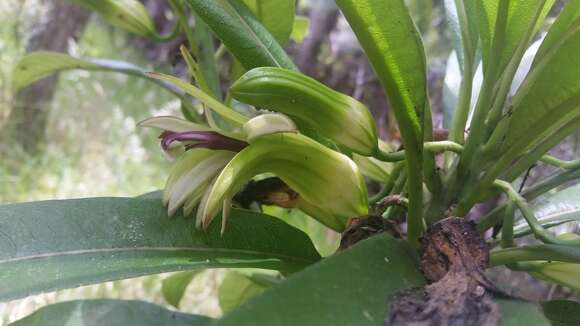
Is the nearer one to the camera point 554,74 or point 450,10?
point 554,74

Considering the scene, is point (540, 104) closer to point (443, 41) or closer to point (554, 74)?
point (554, 74)

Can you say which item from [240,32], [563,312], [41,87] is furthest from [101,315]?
[41,87]

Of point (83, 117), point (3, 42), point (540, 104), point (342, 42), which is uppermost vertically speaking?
point (540, 104)

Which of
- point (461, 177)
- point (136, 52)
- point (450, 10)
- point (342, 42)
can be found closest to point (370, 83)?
point (342, 42)

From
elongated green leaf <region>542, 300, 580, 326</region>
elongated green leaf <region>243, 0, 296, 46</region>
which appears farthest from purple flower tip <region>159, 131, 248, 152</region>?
elongated green leaf <region>542, 300, 580, 326</region>

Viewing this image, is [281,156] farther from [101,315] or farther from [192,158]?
[101,315]

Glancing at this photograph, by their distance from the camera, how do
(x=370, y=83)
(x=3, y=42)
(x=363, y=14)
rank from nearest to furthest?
(x=363, y=14)
(x=370, y=83)
(x=3, y=42)

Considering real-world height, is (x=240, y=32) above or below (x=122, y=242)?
above
